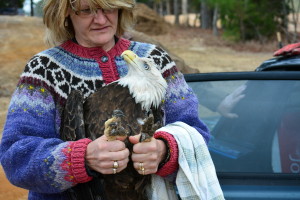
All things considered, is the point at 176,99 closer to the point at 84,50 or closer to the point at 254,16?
the point at 84,50

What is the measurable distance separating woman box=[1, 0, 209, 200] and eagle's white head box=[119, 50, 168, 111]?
79mm

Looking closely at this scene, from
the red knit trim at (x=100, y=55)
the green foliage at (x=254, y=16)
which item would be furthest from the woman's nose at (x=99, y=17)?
the green foliage at (x=254, y=16)

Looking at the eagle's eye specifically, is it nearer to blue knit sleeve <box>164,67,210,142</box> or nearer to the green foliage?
blue knit sleeve <box>164,67,210,142</box>

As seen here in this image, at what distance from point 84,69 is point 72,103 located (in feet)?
0.58

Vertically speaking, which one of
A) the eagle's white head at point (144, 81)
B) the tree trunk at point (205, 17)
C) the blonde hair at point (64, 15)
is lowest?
the tree trunk at point (205, 17)

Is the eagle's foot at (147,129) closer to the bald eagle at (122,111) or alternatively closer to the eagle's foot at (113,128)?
the eagle's foot at (113,128)

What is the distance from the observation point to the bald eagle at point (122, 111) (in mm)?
1900

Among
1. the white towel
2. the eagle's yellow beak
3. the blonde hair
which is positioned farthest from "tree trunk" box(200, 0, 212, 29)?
the white towel

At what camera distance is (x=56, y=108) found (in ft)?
6.33

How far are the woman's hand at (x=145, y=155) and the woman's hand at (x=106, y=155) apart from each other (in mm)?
44

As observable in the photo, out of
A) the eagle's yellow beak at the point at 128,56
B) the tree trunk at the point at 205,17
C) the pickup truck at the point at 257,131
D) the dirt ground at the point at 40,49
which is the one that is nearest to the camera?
the eagle's yellow beak at the point at 128,56

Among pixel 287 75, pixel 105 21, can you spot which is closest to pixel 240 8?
pixel 287 75

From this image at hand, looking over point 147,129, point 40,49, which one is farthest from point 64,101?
point 40,49

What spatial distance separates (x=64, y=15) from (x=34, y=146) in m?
0.58
